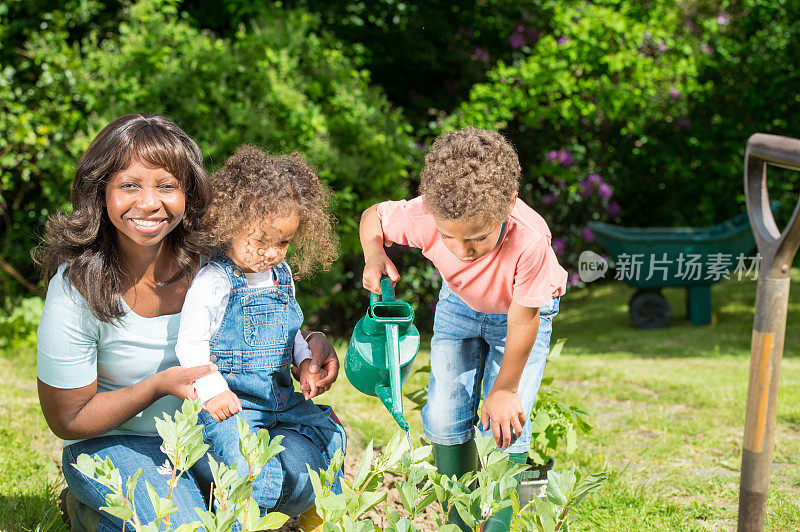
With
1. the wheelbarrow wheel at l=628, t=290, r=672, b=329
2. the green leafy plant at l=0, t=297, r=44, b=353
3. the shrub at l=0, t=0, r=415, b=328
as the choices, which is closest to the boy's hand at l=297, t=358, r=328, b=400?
the shrub at l=0, t=0, r=415, b=328

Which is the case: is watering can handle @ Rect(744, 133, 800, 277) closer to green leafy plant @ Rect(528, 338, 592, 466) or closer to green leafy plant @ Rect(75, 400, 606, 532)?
green leafy plant @ Rect(75, 400, 606, 532)

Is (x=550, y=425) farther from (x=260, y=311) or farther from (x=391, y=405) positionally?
(x=260, y=311)

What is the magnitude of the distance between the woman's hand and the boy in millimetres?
281

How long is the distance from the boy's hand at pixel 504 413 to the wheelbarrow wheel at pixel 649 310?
5.23 m

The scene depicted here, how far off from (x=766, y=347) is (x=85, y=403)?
1.52m

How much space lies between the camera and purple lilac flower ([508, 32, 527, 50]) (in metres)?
7.41

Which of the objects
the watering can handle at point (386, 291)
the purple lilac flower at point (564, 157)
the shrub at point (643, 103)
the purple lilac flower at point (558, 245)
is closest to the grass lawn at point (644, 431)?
the watering can handle at point (386, 291)

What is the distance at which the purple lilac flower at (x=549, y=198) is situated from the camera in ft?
26.4

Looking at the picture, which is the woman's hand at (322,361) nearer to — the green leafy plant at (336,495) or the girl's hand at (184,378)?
the girl's hand at (184,378)

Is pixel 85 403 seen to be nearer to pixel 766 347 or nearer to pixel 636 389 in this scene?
pixel 766 347

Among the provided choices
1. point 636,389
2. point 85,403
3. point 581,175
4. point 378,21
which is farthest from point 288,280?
point 581,175

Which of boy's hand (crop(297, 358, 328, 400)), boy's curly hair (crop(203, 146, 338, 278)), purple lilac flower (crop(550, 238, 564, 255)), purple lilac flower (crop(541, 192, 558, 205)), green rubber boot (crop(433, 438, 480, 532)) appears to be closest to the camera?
boy's curly hair (crop(203, 146, 338, 278))

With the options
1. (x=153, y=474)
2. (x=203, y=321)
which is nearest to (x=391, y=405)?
(x=203, y=321)

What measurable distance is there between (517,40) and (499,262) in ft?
19.5
